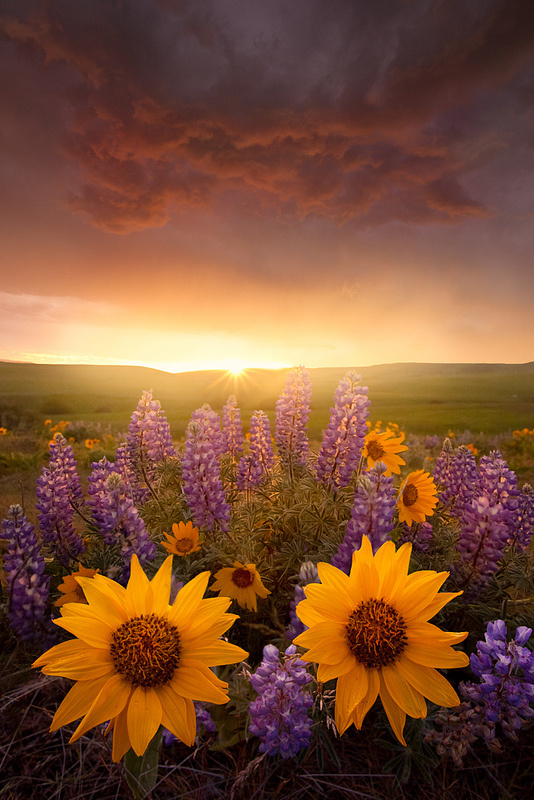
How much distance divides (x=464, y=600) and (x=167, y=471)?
2860mm

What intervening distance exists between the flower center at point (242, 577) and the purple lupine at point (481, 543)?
1.52 meters

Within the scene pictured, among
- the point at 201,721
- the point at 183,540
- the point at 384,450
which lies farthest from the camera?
the point at 384,450

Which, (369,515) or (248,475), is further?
(248,475)

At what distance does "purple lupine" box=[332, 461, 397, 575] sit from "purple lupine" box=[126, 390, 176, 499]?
95.3 inches

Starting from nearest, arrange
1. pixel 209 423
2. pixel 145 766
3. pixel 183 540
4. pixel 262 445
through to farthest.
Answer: pixel 145 766 < pixel 183 540 < pixel 209 423 < pixel 262 445

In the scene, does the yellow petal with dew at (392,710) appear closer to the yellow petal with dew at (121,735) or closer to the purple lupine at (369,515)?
the purple lupine at (369,515)

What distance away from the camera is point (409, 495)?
2758 millimetres

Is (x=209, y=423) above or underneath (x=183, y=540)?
above

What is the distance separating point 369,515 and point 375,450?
1302mm

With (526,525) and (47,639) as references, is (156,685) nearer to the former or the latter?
(47,639)

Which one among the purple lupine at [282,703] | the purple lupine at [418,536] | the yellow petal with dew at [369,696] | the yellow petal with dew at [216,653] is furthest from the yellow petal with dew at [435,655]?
the purple lupine at [418,536]

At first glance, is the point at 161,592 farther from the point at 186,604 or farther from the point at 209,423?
the point at 209,423

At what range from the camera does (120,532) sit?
100 inches

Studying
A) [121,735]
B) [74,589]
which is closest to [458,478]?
[121,735]
